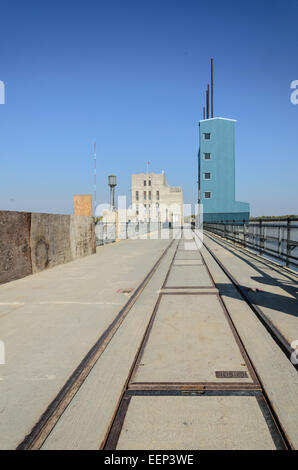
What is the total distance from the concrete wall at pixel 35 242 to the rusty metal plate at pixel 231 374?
674 cm

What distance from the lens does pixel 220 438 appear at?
2352mm

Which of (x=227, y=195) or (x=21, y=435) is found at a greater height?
(x=227, y=195)

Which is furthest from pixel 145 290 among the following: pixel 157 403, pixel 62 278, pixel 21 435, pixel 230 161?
pixel 230 161

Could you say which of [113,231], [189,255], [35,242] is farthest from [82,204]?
[113,231]

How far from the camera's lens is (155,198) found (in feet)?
323

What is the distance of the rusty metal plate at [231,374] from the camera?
10.8 feet

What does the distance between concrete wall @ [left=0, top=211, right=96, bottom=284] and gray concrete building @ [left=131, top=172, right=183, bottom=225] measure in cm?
7867

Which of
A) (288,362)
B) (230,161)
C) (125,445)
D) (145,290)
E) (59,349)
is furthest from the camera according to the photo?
(230,161)

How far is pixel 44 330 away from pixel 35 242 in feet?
18.9

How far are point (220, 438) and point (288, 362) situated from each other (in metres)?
1.61
